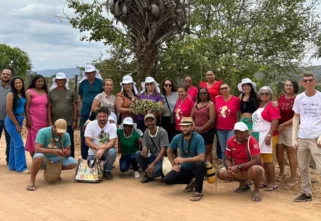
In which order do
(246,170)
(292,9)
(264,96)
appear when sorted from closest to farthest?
(246,170), (264,96), (292,9)

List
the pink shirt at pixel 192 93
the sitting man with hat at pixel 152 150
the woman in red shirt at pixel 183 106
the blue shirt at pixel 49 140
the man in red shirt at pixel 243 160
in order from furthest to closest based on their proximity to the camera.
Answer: the pink shirt at pixel 192 93, the woman in red shirt at pixel 183 106, the sitting man with hat at pixel 152 150, the blue shirt at pixel 49 140, the man in red shirt at pixel 243 160

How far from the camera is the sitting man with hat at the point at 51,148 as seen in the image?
6113 millimetres

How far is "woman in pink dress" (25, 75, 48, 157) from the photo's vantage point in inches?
279

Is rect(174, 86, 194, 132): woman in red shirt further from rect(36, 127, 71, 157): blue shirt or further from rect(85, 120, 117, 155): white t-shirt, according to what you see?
rect(36, 127, 71, 157): blue shirt

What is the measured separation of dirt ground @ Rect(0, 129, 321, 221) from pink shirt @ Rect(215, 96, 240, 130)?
974mm

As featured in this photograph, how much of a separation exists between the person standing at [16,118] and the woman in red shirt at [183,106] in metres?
2.82

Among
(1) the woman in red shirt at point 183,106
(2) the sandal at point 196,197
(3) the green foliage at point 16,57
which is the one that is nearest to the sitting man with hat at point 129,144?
(1) the woman in red shirt at point 183,106

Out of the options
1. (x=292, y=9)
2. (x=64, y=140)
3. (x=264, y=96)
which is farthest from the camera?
(x=292, y=9)

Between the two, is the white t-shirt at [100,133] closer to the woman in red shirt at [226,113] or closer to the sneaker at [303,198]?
the woman in red shirt at [226,113]

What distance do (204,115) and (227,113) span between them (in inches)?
14.9

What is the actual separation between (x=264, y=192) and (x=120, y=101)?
2.91 metres

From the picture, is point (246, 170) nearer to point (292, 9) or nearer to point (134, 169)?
point (134, 169)

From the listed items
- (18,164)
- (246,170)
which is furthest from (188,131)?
(18,164)

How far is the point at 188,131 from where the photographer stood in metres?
5.77
